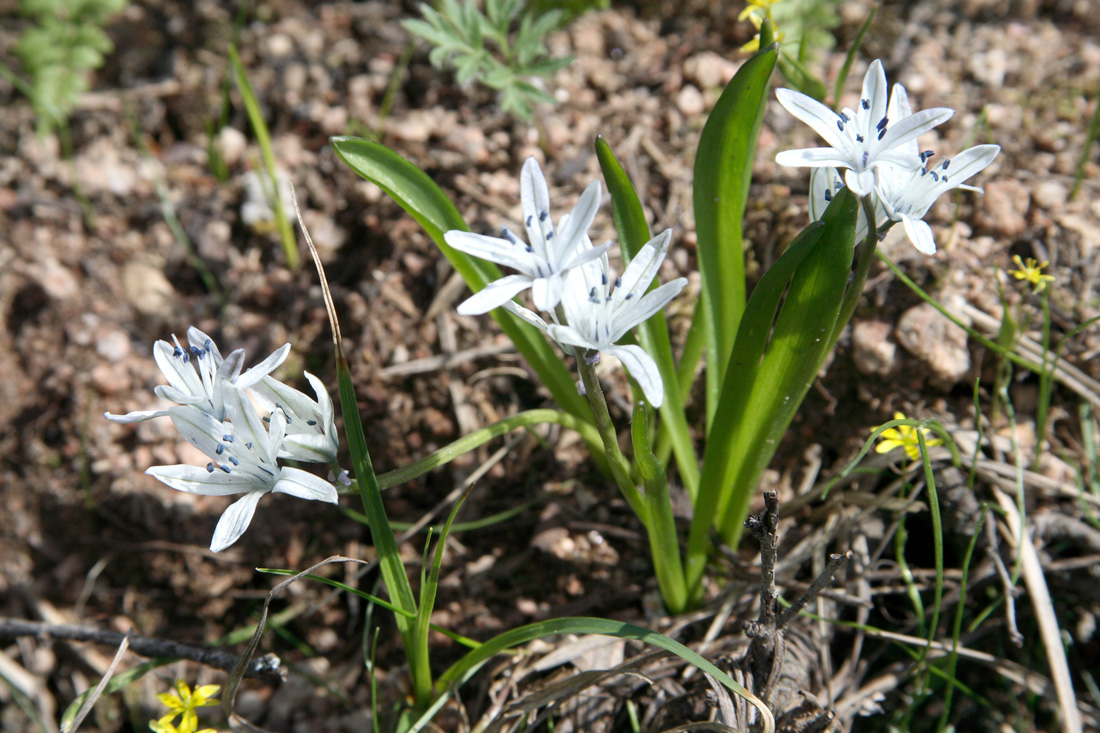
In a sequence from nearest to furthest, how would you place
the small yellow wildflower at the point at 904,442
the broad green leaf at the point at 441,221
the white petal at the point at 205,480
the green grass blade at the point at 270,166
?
1. the white petal at the point at 205,480
2. the broad green leaf at the point at 441,221
3. the small yellow wildflower at the point at 904,442
4. the green grass blade at the point at 270,166

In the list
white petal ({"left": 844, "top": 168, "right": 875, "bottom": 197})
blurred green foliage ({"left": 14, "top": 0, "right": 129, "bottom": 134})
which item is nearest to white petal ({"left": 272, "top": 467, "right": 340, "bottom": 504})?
white petal ({"left": 844, "top": 168, "right": 875, "bottom": 197})

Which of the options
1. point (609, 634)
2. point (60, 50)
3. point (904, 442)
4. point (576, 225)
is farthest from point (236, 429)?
point (60, 50)

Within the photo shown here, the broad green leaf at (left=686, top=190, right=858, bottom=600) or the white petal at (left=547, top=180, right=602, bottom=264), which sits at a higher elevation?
the white petal at (left=547, top=180, right=602, bottom=264)

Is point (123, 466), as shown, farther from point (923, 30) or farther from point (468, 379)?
point (923, 30)

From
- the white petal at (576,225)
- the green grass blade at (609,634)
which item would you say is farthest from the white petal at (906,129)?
the green grass blade at (609,634)

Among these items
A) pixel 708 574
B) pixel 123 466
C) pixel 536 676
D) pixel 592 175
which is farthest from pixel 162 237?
pixel 708 574

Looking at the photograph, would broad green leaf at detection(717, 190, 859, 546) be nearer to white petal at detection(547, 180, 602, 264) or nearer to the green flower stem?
the green flower stem

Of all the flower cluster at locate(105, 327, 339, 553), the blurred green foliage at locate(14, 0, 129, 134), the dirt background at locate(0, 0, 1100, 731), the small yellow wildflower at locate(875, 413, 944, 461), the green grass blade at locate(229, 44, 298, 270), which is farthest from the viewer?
the blurred green foliage at locate(14, 0, 129, 134)

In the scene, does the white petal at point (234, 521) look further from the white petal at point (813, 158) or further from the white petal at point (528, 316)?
the white petal at point (813, 158)
